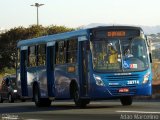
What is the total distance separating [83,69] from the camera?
23.3m

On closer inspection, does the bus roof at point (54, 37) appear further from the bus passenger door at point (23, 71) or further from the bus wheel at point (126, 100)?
the bus wheel at point (126, 100)

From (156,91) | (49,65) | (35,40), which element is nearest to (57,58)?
(49,65)

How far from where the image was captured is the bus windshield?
22.8 m

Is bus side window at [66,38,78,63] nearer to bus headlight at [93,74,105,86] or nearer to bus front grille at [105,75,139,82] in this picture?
bus headlight at [93,74,105,86]

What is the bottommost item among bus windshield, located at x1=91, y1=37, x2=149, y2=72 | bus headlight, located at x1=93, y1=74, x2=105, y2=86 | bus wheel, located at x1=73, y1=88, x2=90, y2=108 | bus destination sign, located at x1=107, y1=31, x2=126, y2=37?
bus wheel, located at x1=73, y1=88, x2=90, y2=108

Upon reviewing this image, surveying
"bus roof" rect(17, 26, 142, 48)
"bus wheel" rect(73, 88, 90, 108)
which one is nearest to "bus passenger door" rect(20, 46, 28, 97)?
"bus roof" rect(17, 26, 142, 48)

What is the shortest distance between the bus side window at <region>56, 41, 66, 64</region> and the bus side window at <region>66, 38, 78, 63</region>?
1.49ft

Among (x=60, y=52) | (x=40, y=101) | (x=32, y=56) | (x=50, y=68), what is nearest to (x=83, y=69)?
(x=60, y=52)

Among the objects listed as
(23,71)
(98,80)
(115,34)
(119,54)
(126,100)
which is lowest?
(126,100)

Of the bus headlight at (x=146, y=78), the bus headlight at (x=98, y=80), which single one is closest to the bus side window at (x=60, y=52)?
the bus headlight at (x=98, y=80)

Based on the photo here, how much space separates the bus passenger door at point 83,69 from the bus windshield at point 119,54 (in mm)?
424

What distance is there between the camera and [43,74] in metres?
27.7

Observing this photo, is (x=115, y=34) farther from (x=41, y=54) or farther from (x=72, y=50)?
(x=41, y=54)

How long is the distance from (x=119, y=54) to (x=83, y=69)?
1.47m
